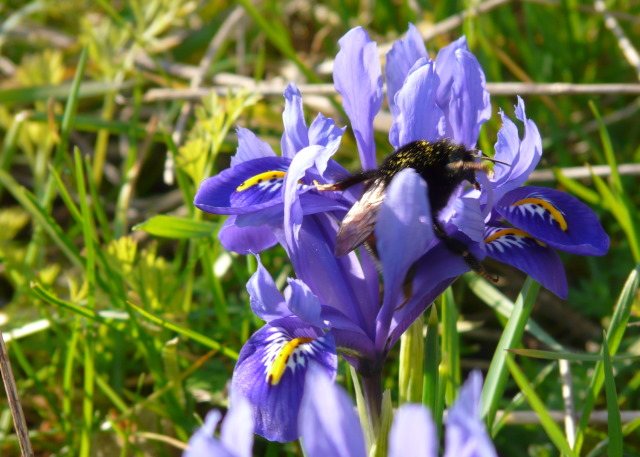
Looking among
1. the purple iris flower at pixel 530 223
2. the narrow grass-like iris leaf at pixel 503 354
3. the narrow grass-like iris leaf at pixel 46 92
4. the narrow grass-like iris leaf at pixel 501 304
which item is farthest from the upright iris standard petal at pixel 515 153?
the narrow grass-like iris leaf at pixel 46 92

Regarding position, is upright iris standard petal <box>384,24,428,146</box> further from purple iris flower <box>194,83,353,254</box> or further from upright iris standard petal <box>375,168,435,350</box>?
upright iris standard petal <box>375,168,435,350</box>

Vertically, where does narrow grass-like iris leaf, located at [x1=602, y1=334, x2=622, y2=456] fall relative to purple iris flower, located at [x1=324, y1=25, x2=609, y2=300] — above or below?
below

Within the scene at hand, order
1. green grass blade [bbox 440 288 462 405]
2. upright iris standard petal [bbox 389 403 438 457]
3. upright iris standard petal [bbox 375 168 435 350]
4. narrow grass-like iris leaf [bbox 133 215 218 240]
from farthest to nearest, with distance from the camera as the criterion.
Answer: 1. narrow grass-like iris leaf [bbox 133 215 218 240]
2. green grass blade [bbox 440 288 462 405]
3. upright iris standard petal [bbox 375 168 435 350]
4. upright iris standard petal [bbox 389 403 438 457]

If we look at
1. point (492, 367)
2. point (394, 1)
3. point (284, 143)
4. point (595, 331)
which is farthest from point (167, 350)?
point (394, 1)

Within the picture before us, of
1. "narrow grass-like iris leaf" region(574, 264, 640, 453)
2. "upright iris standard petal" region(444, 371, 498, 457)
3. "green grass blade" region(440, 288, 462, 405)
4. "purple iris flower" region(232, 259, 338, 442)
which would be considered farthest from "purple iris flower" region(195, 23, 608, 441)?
"upright iris standard petal" region(444, 371, 498, 457)

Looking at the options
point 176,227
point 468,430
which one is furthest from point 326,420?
point 176,227

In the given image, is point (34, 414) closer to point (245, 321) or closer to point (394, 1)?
point (245, 321)

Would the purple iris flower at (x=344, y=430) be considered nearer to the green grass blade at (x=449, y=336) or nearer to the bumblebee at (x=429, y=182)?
the bumblebee at (x=429, y=182)
